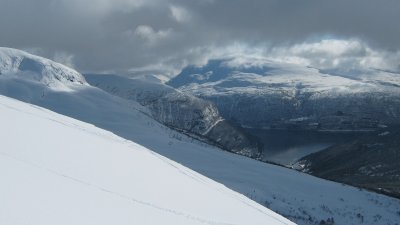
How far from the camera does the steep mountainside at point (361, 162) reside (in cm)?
10362

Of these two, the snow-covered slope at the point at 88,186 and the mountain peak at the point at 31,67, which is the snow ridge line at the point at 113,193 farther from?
the mountain peak at the point at 31,67

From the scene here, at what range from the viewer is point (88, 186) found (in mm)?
8898

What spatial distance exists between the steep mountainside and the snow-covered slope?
84.9m

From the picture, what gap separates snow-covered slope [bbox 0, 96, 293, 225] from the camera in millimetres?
7301

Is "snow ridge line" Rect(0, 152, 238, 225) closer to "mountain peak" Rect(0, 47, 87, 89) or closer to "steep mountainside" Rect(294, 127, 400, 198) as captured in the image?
"steep mountainside" Rect(294, 127, 400, 198)

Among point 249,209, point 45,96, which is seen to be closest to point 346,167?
point 45,96

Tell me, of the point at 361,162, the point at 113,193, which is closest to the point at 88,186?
the point at 113,193

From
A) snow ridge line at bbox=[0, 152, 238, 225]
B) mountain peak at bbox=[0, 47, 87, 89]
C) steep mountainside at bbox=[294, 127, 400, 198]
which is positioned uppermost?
mountain peak at bbox=[0, 47, 87, 89]

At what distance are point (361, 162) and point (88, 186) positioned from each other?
Result: 12151 cm

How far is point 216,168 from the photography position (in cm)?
2883

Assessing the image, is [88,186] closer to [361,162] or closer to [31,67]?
[361,162]

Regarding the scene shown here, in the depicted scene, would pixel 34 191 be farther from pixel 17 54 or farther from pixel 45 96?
pixel 17 54

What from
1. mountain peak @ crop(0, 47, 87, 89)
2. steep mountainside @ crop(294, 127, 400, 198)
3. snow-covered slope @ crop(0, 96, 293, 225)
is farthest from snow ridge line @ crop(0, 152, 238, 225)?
mountain peak @ crop(0, 47, 87, 89)

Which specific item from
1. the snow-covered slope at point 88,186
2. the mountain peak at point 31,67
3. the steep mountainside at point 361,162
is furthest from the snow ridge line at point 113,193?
the mountain peak at point 31,67
